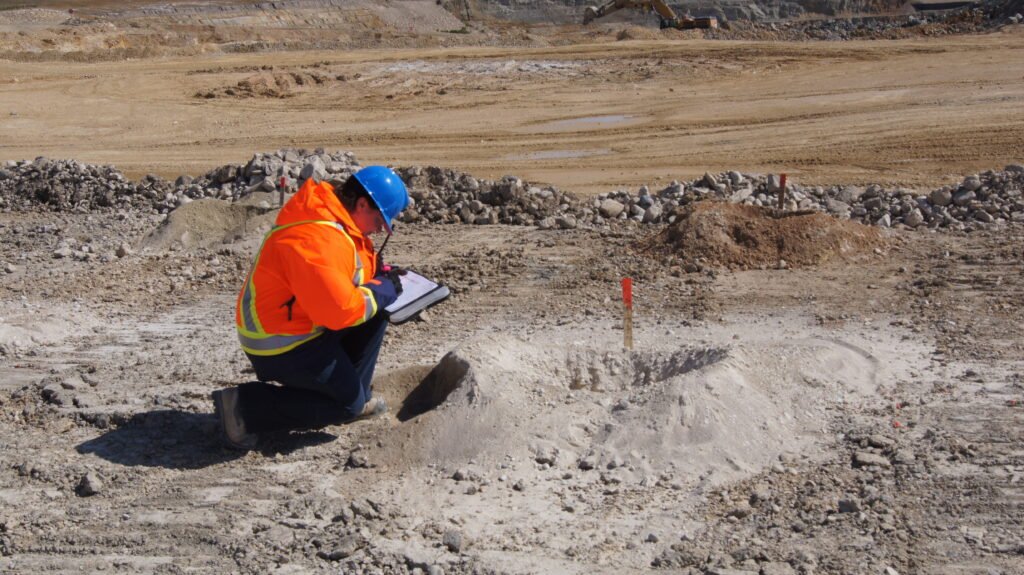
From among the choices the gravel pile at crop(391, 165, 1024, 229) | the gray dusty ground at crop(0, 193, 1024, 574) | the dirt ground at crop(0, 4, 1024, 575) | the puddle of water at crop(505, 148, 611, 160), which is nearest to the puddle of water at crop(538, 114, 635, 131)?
the puddle of water at crop(505, 148, 611, 160)

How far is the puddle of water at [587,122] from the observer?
59.9 ft

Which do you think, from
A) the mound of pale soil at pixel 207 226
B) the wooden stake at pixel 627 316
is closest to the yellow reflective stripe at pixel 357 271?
the wooden stake at pixel 627 316

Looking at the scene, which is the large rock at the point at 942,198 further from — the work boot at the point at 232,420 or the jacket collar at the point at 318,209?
the work boot at the point at 232,420

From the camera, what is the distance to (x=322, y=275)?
16.4 ft

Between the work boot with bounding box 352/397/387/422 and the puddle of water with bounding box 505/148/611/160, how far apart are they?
10.6 meters

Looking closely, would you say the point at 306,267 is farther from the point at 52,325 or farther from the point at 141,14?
the point at 141,14

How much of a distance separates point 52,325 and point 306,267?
3.74m

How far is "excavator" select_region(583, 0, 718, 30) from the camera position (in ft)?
106

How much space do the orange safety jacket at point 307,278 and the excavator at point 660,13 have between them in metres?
A: 28.7

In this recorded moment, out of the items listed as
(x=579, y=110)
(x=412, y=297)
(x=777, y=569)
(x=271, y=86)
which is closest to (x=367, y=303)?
(x=412, y=297)

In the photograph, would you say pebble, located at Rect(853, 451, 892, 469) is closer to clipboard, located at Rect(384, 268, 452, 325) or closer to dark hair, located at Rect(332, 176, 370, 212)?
clipboard, located at Rect(384, 268, 452, 325)

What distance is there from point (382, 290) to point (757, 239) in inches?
173

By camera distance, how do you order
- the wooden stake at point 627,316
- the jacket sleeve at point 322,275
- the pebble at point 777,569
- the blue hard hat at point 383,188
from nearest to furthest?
the pebble at point 777,569, the jacket sleeve at point 322,275, the blue hard hat at point 383,188, the wooden stake at point 627,316

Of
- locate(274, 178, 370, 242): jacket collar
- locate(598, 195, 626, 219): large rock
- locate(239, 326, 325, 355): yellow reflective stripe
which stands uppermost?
locate(274, 178, 370, 242): jacket collar
